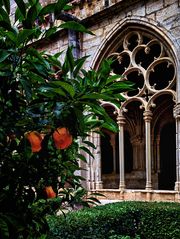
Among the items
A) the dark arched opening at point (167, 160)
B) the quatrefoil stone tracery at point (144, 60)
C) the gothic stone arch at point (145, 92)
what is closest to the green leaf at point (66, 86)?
the gothic stone arch at point (145, 92)

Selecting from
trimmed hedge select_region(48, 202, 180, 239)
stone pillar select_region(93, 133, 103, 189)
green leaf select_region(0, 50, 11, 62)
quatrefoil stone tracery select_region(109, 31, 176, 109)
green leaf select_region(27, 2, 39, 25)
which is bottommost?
trimmed hedge select_region(48, 202, 180, 239)

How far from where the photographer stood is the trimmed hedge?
324 cm

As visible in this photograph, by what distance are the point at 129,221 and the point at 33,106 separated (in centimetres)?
333

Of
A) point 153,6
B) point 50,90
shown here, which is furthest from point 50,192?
point 153,6

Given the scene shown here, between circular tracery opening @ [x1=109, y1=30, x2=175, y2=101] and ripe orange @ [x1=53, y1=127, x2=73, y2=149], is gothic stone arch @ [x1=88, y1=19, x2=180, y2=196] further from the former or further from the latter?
ripe orange @ [x1=53, y1=127, x2=73, y2=149]

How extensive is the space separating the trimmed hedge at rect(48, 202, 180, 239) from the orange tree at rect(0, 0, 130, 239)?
7.43 feet

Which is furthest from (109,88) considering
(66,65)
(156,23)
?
(156,23)

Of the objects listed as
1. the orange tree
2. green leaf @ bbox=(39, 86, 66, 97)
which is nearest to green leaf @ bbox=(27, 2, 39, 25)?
the orange tree

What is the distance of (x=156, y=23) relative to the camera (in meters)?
5.14

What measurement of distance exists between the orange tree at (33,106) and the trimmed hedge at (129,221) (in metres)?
2.27

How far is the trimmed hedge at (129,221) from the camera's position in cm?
324

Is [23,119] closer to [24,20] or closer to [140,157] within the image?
[24,20]

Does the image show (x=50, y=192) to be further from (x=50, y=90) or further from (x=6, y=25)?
(x=6, y=25)

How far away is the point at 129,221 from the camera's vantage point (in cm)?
387
